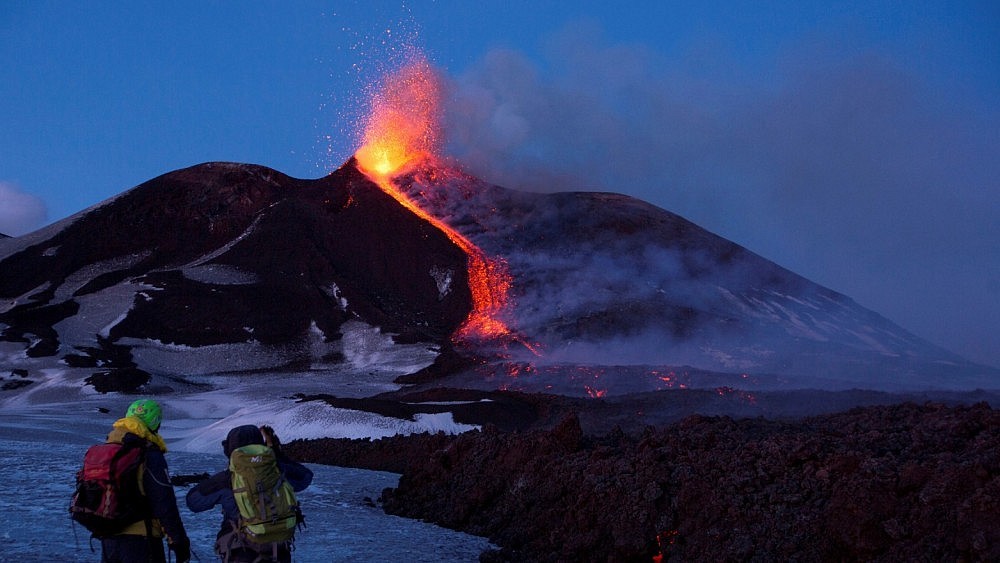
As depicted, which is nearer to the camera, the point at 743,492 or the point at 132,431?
the point at 132,431

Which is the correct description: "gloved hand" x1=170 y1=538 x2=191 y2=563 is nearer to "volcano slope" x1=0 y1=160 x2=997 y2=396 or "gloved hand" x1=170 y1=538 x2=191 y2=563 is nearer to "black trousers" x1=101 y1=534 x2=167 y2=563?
"black trousers" x1=101 y1=534 x2=167 y2=563

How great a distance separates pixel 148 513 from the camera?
17.0 feet

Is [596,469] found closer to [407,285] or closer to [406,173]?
[407,285]

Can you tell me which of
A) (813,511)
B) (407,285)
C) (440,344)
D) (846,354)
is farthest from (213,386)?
(813,511)

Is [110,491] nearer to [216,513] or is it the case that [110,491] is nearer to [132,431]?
[132,431]

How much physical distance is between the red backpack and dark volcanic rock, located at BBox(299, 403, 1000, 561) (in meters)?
5.29

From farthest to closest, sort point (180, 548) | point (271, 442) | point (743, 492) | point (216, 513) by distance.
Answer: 1. point (216, 513)
2. point (743, 492)
3. point (271, 442)
4. point (180, 548)

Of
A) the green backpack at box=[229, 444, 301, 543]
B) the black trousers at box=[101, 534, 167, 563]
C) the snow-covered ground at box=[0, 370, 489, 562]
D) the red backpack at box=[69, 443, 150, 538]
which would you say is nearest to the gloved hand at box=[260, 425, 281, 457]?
the green backpack at box=[229, 444, 301, 543]

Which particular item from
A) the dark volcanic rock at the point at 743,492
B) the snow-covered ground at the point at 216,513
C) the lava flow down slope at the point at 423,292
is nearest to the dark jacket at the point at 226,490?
the snow-covered ground at the point at 216,513

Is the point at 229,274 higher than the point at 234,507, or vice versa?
the point at 229,274

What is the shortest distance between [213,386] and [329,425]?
102 feet

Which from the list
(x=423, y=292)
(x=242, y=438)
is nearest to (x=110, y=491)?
(x=242, y=438)

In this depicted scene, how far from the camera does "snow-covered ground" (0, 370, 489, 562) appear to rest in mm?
9508

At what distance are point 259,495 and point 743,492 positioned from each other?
526 centimetres
